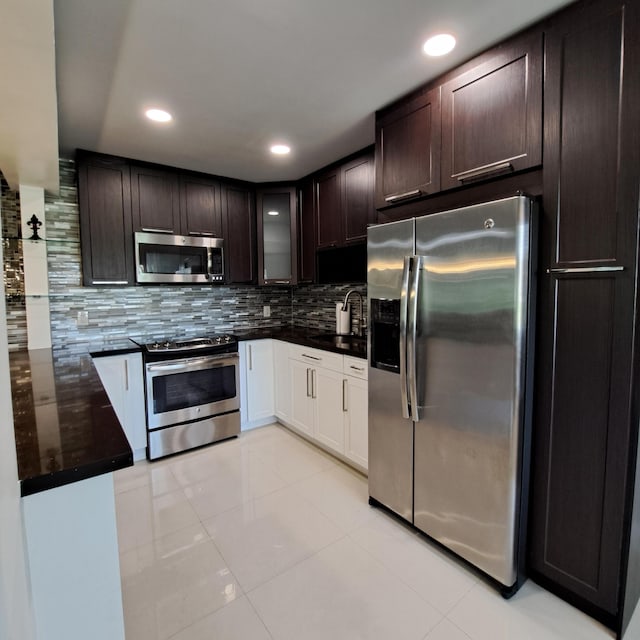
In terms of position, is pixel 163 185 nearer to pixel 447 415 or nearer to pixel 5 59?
pixel 5 59

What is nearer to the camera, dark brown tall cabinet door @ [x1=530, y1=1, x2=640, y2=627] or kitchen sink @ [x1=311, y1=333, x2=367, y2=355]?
dark brown tall cabinet door @ [x1=530, y1=1, x2=640, y2=627]

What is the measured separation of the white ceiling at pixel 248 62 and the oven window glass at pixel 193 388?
1794mm

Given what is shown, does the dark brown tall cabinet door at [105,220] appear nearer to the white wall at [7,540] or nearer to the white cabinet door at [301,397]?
the white cabinet door at [301,397]

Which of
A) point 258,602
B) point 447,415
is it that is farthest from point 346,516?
point 447,415

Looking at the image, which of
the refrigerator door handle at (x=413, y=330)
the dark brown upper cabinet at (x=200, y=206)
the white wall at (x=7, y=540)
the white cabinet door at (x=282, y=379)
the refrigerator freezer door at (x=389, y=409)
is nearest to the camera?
the white wall at (x=7, y=540)

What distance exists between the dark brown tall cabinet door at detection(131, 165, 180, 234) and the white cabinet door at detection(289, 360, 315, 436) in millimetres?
1608

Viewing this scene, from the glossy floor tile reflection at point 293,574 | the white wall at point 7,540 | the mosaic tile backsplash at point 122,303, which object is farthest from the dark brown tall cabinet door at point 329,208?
the white wall at point 7,540

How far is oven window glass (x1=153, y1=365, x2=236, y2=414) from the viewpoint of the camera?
2871 millimetres

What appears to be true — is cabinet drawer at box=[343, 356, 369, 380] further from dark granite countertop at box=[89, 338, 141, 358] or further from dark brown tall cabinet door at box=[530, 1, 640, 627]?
dark granite countertop at box=[89, 338, 141, 358]

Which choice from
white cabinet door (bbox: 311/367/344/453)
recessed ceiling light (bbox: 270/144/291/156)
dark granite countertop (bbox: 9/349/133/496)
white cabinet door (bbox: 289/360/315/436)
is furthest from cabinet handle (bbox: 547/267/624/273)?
recessed ceiling light (bbox: 270/144/291/156)

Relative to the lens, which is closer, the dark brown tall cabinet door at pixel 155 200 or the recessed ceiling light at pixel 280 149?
the recessed ceiling light at pixel 280 149

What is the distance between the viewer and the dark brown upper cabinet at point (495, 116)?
152 cm

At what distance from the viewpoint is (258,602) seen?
156cm

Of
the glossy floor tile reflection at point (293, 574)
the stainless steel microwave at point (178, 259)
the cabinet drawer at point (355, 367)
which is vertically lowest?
the glossy floor tile reflection at point (293, 574)
